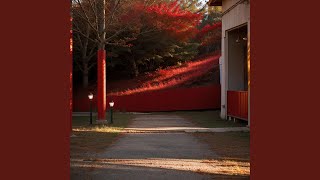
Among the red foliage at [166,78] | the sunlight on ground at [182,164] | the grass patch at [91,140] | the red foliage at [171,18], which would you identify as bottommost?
the sunlight on ground at [182,164]

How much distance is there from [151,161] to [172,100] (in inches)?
812

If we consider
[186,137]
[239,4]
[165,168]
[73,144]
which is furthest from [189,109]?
[165,168]

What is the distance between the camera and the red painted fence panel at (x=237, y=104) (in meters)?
18.9

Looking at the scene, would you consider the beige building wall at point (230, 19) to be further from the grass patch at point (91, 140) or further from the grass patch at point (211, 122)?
the grass patch at point (91, 140)

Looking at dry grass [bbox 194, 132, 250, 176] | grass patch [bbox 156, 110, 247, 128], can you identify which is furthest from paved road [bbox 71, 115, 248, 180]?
grass patch [bbox 156, 110, 247, 128]

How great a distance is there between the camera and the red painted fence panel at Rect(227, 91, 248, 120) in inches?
745

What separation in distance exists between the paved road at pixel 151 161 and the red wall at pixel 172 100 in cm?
1629

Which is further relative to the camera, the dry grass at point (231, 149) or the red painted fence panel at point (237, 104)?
the red painted fence panel at point (237, 104)

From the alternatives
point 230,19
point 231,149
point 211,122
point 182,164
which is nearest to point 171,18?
point 230,19

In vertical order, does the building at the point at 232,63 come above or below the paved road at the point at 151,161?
above

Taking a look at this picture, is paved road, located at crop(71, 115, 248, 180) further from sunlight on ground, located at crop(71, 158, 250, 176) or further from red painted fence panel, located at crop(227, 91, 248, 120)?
red painted fence panel, located at crop(227, 91, 248, 120)

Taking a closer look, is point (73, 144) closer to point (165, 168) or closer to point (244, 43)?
point (165, 168)

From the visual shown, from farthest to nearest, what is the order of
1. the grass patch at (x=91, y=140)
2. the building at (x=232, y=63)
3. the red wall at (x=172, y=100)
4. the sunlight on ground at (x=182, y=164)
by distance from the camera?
the red wall at (x=172, y=100), the building at (x=232, y=63), the grass patch at (x=91, y=140), the sunlight on ground at (x=182, y=164)

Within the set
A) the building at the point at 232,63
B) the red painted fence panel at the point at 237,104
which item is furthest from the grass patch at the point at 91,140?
the building at the point at 232,63
